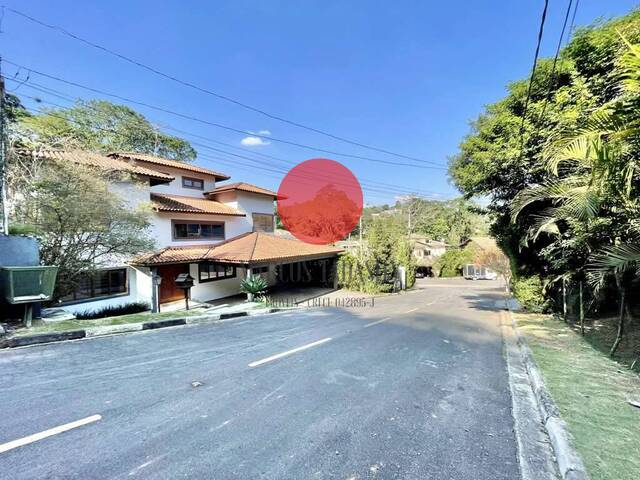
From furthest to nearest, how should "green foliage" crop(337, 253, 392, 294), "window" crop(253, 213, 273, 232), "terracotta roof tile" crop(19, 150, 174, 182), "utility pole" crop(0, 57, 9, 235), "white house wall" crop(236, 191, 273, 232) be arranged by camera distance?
"green foliage" crop(337, 253, 392, 294), "window" crop(253, 213, 273, 232), "white house wall" crop(236, 191, 273, 232), "terracotta roof tile" crop(19, 150, 174, 182), "utility pole" crop(0, 57, 9, 235)

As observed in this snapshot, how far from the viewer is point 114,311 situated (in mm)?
12133

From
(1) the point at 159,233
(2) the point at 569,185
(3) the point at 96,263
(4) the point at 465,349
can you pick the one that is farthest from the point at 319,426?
(1) the point at 159,233

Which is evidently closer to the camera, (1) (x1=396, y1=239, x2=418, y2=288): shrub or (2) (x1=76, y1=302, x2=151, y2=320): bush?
(2) (x1=76, y1=302, x2=151, y2=320): bush

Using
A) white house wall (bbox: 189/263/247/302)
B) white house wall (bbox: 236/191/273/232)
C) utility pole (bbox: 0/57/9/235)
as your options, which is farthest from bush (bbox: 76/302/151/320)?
white house wall (bbox: 236/191/273/232)

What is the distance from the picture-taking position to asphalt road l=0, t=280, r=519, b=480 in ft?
8.32

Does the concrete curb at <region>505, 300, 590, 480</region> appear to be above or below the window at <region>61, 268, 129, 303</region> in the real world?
below

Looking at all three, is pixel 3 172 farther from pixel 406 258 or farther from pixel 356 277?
pixel 406 258

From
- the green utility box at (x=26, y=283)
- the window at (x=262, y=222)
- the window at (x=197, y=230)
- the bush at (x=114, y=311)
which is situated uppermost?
the window at (x=262, y=222)

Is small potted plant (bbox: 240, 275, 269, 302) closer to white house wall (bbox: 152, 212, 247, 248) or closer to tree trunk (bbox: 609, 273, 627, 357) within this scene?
white house wall (bbox: 152, 212, 247, 248)

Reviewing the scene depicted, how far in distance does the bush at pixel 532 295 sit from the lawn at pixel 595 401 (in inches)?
183

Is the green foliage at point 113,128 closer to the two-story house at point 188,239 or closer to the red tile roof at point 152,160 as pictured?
the red tile roof at point 152,160

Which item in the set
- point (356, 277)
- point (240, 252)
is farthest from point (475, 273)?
point (240, 252)

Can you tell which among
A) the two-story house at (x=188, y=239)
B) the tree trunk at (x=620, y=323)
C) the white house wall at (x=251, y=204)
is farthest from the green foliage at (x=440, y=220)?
the tree trunk at (x=620, y=323)

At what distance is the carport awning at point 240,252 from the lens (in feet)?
44.6
